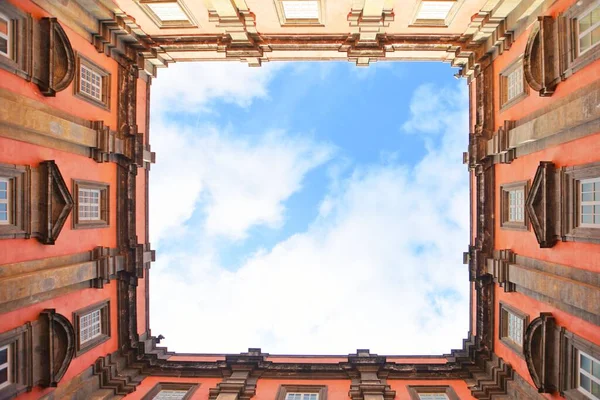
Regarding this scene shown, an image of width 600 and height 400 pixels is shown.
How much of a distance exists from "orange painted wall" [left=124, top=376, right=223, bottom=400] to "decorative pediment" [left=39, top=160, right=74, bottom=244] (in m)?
8.67

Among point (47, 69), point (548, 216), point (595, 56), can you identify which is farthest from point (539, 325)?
point (47, 69)

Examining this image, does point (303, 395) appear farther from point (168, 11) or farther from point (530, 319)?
point (168, 11)

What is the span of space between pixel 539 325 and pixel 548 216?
4.04 metres

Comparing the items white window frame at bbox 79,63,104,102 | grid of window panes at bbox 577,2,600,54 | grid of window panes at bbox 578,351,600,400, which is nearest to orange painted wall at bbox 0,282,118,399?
white window frame at bbox 79,63,104,102

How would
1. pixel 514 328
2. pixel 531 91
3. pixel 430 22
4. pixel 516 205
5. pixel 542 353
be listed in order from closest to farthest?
pixel 542 353, pixel 531 91, pixel 516 205, pixel 514 328, pixel 430 22

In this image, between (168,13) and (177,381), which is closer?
(168,13)

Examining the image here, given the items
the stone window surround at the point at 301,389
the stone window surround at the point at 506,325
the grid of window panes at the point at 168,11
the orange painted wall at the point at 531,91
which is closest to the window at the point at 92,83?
the grid of window panes at the point at 168,11

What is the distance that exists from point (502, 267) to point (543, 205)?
448 centimetres

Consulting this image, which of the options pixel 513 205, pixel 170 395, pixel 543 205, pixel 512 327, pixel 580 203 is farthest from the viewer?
pixel 170 395

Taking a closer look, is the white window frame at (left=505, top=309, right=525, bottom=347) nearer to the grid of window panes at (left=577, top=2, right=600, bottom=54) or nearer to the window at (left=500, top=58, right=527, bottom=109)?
the window at (left=500, top=58, right=527, bottom=109)

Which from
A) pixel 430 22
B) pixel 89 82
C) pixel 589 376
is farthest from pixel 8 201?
pixel 589 376

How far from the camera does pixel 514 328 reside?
19.4m

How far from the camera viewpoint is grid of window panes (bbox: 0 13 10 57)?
14.4 m

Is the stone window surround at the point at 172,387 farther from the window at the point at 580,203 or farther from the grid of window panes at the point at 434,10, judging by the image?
the grid of window panes at the point at 434,10
